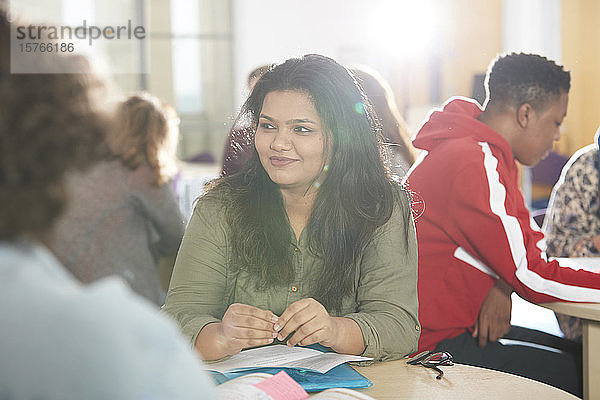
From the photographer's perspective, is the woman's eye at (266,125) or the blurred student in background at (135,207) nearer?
the woman's eye at (266,125)

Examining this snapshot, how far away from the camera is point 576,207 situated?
7.49 ft

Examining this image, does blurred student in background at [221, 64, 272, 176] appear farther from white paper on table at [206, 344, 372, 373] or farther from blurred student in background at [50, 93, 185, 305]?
blurred student in background at [50, 93, 185, 305]

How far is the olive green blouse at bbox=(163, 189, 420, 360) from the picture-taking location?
1.31m

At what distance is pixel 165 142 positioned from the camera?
254 centimetres

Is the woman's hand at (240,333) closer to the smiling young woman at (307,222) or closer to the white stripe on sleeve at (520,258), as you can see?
the smiling young woman at (307,222)

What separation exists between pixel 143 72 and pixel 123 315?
624 centimetres

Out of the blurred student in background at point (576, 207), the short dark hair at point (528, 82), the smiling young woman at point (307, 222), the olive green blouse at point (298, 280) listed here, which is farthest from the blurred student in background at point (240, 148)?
the blurred student in background at point (576, 207)

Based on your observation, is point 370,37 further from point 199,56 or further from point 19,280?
point 19,280

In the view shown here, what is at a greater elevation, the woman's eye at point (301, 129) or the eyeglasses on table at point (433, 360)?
the woman's eye at point (301, 129)

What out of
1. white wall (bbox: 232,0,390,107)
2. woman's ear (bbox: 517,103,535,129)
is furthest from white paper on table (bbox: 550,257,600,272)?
white wall (bbox: 232,0,390,107)

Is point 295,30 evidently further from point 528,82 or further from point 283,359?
point 283,359

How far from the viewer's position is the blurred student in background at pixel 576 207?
225cm

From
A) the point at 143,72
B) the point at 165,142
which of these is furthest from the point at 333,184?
the point at 143,72

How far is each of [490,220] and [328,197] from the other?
18.2 inches
